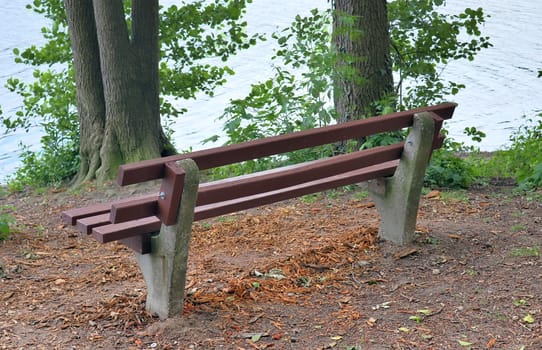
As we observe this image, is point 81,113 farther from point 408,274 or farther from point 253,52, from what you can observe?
point 253,52

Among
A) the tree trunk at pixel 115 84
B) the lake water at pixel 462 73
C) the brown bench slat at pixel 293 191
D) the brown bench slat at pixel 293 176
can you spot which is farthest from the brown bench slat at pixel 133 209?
the lake water at pixel 462 73

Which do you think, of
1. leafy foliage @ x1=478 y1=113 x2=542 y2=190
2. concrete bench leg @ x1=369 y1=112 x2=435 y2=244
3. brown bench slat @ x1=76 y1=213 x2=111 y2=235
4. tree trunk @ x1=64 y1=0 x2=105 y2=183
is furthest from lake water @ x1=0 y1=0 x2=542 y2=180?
brown bench slat @ x1=76 y1=213 x2=111 y2=235

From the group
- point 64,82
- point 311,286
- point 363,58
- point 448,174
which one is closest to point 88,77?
point 64,82

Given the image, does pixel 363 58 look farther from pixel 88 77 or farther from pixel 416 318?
pixel 416 318

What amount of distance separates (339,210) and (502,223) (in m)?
1.40

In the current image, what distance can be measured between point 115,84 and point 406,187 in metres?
4.54

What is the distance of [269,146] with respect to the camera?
4.38 metres

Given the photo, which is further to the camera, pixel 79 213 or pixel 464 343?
pixel 79 213

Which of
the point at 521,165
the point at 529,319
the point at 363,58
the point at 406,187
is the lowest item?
the point at 521,165

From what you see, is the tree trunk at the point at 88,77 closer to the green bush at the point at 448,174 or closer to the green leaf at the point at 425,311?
the green bush at the point at 448,174

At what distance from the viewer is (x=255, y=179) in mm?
4441

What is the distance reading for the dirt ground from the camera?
13.5ft

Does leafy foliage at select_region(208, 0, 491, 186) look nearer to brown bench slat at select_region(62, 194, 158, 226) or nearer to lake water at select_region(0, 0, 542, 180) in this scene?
brown bench slat at select_region(62, 194, 158, 226)

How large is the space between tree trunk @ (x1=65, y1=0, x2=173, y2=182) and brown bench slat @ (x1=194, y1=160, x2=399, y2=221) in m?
4.12
